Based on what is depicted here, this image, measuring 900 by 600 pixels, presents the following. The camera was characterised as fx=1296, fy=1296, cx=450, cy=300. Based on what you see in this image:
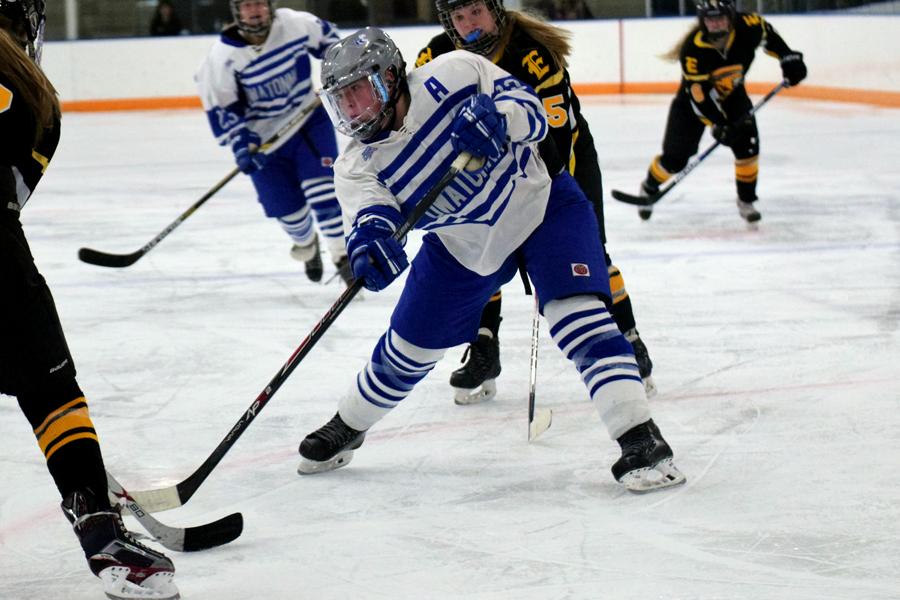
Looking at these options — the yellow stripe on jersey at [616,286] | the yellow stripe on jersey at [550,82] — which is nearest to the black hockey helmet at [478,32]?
the yellow stripe on jersey at [550,82]

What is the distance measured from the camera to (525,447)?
272cm

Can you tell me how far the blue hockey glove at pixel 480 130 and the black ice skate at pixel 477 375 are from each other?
0.89 meters

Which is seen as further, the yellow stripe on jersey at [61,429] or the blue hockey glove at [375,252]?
the blue hockey glove at [375,252]

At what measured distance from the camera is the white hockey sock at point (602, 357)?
2363mm

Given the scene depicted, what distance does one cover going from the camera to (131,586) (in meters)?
1.86

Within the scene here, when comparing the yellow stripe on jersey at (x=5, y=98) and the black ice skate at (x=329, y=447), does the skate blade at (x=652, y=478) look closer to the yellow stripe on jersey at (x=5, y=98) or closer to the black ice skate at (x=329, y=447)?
the black ice skate at (x=329, y=447)

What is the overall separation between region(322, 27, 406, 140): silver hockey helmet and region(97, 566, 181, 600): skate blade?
2.79ft

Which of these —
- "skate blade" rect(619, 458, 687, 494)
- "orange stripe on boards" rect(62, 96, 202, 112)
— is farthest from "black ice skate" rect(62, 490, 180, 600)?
"orange stripe on boards" rect(62, 96, 202, 112)

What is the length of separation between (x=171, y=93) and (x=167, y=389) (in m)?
8.73

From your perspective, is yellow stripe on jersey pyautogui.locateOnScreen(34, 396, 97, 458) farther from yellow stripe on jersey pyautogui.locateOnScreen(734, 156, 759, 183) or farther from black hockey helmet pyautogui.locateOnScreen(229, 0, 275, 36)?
yellow stripe on jersey pyautogui.locateOnScreen(734, 156, 759, 183)

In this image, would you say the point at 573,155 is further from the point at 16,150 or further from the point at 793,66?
the point at 793,66

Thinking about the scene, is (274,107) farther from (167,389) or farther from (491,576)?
(491,576)

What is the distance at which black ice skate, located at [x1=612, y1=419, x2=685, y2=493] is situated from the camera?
2.36 meters

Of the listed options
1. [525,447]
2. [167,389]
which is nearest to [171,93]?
[167,389]
